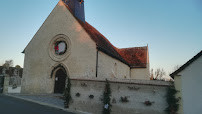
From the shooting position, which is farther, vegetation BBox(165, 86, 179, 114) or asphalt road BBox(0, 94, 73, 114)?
asphalt road BBox(0, 94, 73, 114)

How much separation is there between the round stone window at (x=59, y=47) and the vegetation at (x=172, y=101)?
421 inches

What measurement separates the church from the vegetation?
23.0ft

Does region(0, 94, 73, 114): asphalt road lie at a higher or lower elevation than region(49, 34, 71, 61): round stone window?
lower

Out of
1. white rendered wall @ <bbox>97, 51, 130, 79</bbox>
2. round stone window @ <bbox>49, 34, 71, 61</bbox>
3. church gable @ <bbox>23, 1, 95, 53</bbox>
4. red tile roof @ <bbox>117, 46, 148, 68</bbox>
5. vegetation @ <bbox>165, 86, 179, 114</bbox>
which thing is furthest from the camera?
red tile roof @ <bbox>117, 46, 148, 68</bbox>

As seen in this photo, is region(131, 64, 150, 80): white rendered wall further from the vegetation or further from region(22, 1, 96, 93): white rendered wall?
the vegetation

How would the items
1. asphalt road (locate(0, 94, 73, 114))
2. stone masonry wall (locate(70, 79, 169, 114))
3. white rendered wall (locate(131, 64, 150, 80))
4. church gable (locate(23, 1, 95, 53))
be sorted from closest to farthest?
stone masonry wall (locate(70, 79, 169, 114)) → asphalt road (locate(0, 94, 73, 114)) → church gable (locate(23, 1, 95, 53)) → white rendered wall (locate(131, 64, 150, 80))

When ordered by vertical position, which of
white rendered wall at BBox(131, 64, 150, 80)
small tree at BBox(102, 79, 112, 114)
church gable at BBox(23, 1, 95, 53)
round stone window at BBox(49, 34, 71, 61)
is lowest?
small tree at BBox(102, 79, 112, 114)

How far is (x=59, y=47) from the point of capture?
51.2ft

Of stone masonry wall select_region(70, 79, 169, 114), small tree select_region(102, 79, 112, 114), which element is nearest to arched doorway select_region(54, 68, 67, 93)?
stone masonry wall select_region(70, 79, 169, 114)

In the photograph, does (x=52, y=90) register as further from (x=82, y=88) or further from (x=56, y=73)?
(x=82, y=88)

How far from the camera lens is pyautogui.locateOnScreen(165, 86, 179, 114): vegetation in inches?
251

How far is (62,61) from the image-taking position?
14.6 metres

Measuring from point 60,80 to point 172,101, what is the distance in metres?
11.9

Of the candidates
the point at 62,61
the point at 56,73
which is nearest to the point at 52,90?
the point at 56,73
